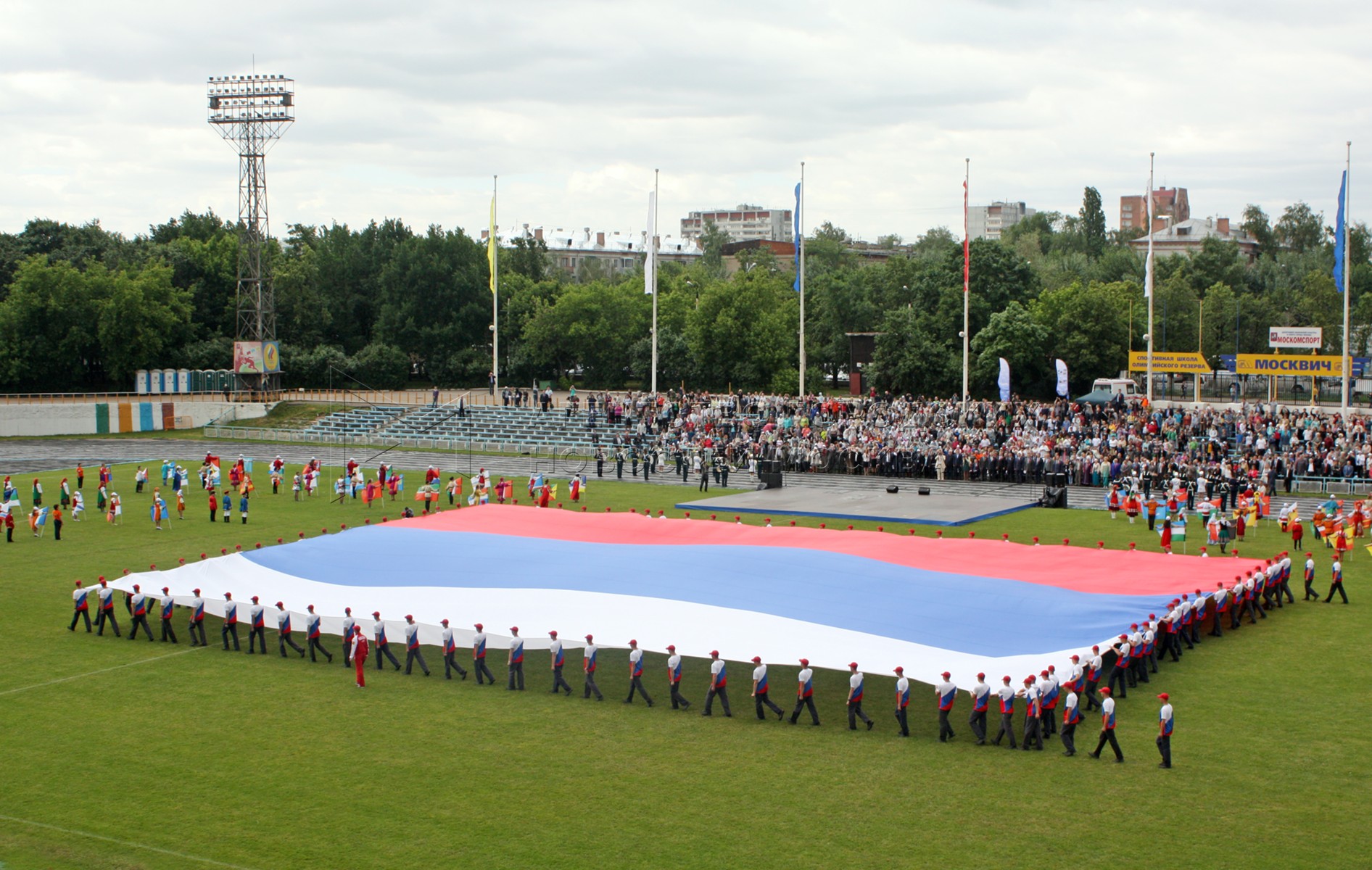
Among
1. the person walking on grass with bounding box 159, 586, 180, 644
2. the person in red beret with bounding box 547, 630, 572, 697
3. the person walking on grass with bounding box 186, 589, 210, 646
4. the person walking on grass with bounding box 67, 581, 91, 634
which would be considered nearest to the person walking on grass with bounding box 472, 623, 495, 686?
the person in red beret with bounding box 547, 630, 572, 697

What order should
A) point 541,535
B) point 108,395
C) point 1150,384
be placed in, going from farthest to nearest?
point 108,395, point 1150,384, point 541,535

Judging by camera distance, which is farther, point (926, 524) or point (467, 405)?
point (467, 405)

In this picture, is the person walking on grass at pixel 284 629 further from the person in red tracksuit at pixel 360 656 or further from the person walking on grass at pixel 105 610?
the person walking on grass at pixel 105 610

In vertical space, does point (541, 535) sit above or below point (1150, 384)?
below

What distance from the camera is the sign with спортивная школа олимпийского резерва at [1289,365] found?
51594 millimetres

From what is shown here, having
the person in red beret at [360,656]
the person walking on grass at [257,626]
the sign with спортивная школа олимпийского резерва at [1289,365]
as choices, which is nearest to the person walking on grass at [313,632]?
the person walking on grass at [257,626]

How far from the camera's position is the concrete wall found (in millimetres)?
66438

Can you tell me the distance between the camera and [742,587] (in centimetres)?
2169

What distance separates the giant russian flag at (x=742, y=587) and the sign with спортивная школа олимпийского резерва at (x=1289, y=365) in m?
32.4

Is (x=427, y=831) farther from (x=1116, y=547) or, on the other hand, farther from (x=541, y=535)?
(x=1116, y=547)

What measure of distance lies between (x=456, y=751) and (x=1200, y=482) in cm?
2925

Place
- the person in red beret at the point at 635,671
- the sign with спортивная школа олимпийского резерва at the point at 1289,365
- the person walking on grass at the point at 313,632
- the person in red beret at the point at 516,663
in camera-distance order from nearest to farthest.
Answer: the person in red beret at the point at 635,671 < the person in red beret at the point at 516,663 < the person walking on grass at the point at 313,632 < the sign with спортивная школа олимпийского резерва at the point at 1289,365

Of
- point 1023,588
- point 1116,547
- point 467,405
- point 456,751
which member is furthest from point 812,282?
point 456,751

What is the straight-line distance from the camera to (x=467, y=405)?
64750mm
